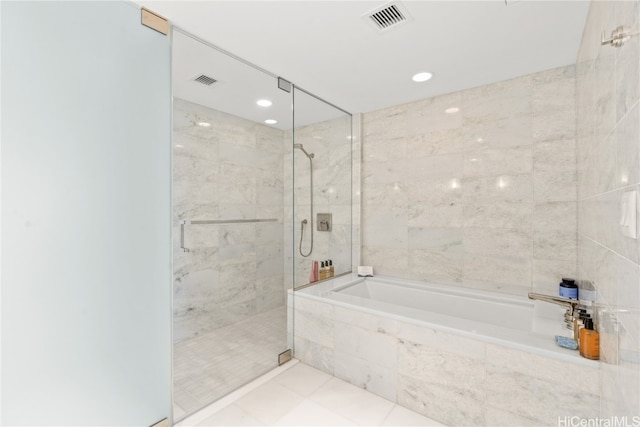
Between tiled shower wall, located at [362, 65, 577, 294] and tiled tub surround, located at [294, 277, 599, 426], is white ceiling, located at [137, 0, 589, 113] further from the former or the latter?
tiled tub surround, located at [294, 277, 599, 426]

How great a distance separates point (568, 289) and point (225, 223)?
8.58ft

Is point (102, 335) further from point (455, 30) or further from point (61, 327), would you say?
point (455, 30)

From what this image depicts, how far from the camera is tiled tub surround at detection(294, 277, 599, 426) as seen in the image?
141 centimetres

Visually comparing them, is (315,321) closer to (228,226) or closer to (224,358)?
(224,358)

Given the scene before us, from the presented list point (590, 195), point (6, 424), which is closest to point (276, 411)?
point (6, 424)

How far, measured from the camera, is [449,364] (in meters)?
1.69

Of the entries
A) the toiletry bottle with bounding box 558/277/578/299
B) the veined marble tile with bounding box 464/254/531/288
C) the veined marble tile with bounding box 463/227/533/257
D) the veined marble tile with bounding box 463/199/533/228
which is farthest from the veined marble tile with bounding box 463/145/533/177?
the toiletry bottle with bounding box 558/277/578/299

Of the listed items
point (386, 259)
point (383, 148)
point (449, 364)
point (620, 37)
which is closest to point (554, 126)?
point (383, 148)

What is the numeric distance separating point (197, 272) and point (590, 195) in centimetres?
271

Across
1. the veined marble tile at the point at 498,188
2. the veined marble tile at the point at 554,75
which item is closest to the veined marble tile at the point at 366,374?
the veined marble tile at the point at 498,188

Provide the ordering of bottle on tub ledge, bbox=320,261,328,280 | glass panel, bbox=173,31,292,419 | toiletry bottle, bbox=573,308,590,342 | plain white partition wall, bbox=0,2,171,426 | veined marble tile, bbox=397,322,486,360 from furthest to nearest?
bottle on tub ledge, bbox=320,261,328,280 < glass panel, bbox=173,31,292,419 < veined marble tile, bbox=397,322,486,360 < toiletry bottle, bbox=573,308,590,342 < plain white partition wall, bbox=0,2,171,426

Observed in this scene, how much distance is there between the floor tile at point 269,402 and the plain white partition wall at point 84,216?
50cm

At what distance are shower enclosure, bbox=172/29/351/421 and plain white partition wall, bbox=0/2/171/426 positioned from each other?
42 centimetres

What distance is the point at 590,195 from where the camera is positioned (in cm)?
155
